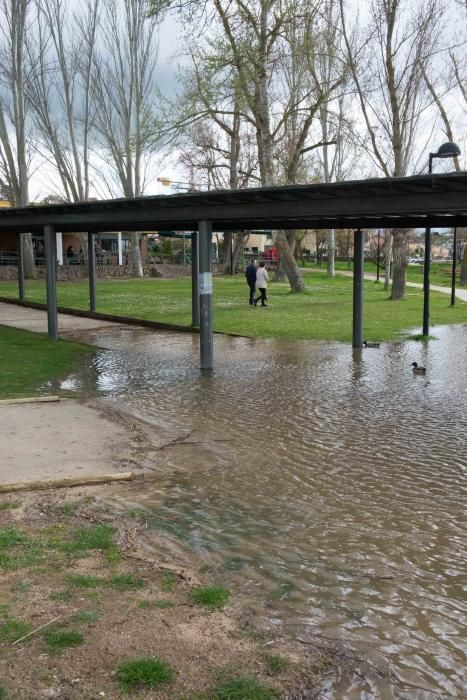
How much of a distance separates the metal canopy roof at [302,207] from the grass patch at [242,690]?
6.45 metres

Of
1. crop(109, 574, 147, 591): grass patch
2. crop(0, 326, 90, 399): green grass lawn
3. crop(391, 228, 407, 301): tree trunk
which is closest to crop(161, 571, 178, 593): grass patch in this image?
crop(109, 574, 147, 591): grass patch

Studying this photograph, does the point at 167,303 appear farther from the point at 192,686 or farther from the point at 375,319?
the point at 192,686

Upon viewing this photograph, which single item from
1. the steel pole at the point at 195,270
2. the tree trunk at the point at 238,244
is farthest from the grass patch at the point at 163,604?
the tree trunk at the point at 238,244

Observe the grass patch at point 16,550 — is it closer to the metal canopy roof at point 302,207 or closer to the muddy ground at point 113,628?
the muddy ground at point 113,628

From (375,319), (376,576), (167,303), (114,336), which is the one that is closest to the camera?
(376,576)

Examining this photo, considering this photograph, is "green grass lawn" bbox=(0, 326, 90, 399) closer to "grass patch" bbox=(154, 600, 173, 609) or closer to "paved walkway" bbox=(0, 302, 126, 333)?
"paved walkway" bbox=(0, 302, 126, 333)

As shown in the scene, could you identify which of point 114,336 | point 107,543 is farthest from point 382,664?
point 114,336

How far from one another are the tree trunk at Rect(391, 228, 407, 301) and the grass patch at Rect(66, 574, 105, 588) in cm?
2318

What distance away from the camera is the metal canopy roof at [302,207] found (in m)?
8.87

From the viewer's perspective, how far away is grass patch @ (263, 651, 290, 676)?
3.24 meters

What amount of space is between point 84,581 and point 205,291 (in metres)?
8.84

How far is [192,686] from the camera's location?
10.1 ft

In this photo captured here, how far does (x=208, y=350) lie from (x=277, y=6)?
16.1 m

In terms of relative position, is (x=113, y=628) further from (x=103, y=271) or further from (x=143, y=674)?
(x=103, y=271)
